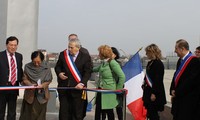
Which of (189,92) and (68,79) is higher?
(68,79)

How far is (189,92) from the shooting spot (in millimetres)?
5082

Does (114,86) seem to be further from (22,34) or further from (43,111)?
(22,34)

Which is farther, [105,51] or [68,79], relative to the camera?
[105,51]

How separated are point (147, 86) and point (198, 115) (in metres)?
1.25

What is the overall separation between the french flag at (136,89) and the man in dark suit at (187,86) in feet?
6.00

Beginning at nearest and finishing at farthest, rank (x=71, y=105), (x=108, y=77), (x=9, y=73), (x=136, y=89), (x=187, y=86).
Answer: (x=187, y=86), (x=9, y=73), (x=71, y=105), (x=108, y=77), (x=136, y=89)

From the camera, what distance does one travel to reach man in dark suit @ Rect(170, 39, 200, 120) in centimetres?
499

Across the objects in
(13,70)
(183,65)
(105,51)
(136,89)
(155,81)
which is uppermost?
(105,51)

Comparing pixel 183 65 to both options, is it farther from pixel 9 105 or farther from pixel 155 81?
pixel 9 105

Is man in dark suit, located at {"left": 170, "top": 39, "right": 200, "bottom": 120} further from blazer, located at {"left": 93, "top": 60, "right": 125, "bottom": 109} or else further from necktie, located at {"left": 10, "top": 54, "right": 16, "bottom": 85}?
necktie, located at {"left": 10, "top": 54, "right": 16, "bottom": 85}

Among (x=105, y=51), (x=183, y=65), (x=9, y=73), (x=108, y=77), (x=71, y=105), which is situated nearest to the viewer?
(x=183, y=65)

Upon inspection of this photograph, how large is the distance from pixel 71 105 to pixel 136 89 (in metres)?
1.72

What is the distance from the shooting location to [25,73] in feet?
19.3

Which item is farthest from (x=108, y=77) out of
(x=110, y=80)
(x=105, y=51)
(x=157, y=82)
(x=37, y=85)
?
(x=37, y=85)
